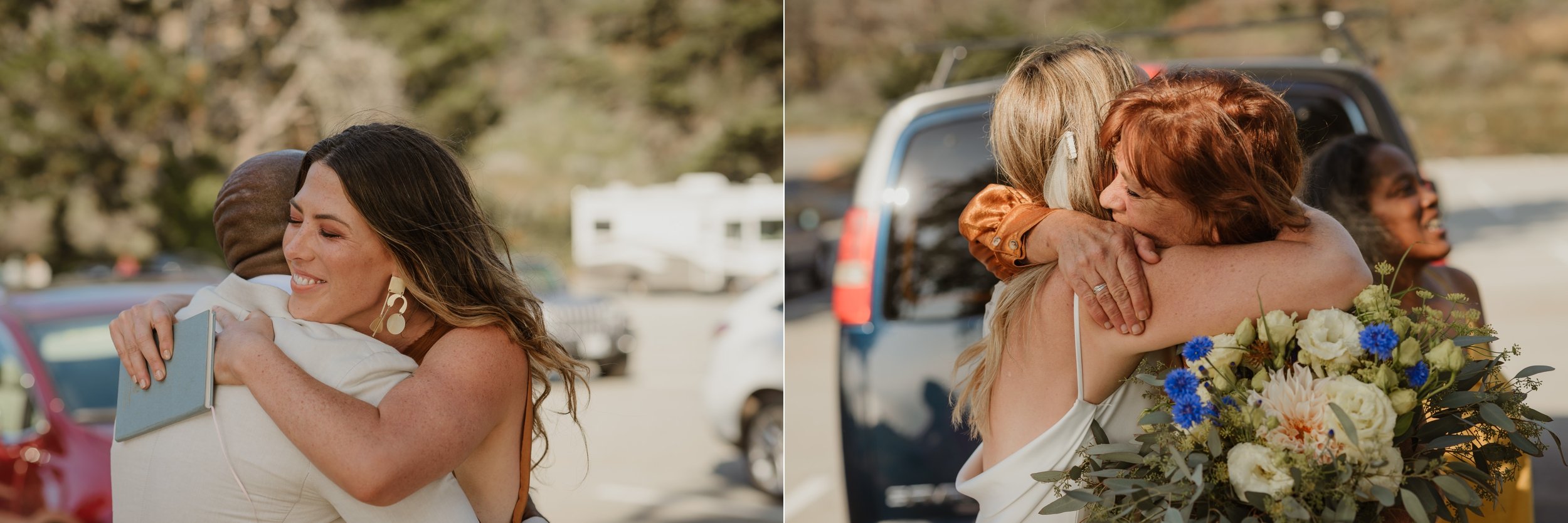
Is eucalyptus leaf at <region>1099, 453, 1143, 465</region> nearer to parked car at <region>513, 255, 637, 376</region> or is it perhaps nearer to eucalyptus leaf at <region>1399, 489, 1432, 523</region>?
eucalyptus leaf at <region>1399, 489, 1432, 523</region>

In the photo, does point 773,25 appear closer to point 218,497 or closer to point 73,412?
point 73,412

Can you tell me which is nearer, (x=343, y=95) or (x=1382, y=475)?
(x=1382, y=475)

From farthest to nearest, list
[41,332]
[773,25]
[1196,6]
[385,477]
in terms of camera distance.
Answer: [1196,6] → [773,25] → [41,332] → [385,477]

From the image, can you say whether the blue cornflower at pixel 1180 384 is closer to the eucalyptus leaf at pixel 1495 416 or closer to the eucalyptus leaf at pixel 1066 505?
the eucalyptus leaf at pixel 1066 505

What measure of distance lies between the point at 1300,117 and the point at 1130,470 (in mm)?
Result: 2382

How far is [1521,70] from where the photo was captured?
4053 cm

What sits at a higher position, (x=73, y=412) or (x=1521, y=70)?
(x=1521, y=70)

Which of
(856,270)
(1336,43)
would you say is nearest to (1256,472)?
(856,270)

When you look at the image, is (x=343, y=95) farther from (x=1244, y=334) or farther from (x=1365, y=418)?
(x=1365, y=418)

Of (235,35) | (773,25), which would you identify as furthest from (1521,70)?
(235,35)

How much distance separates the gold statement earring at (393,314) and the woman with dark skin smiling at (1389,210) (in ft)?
7.41

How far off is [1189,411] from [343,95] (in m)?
28.1

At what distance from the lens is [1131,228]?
192 cm

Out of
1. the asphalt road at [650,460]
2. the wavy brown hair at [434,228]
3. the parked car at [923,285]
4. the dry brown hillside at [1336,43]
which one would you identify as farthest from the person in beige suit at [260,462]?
the dry brown hillside at [1336,43]
